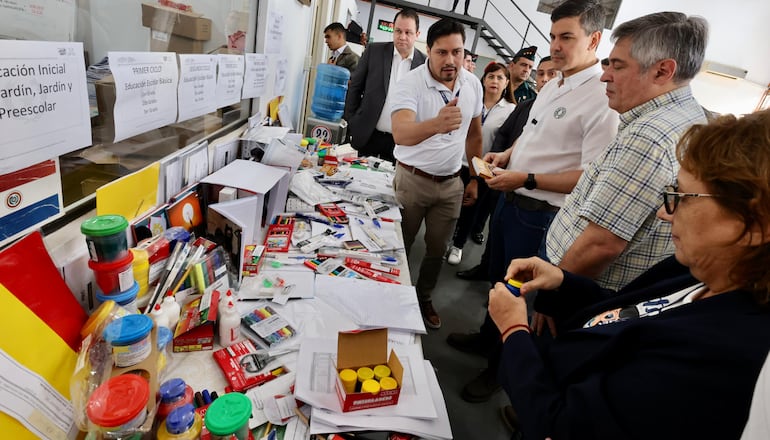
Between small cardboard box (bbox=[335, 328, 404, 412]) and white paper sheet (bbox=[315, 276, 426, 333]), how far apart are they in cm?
25

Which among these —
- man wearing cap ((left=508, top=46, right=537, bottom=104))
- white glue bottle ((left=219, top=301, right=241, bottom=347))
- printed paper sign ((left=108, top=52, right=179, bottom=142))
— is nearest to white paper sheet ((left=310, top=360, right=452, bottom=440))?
white glue bottle ((left=219, top=301, right=241, bottom=347))

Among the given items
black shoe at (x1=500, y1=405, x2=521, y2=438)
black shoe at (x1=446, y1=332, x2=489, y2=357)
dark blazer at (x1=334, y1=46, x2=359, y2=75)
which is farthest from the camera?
dark blazer at (x1=334, y1=46, x2=359, y2=75)

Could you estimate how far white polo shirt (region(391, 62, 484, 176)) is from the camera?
6.22 feet

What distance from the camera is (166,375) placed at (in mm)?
822

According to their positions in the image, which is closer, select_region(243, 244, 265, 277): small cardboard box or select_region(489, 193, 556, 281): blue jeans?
select_region(243, 244, 265, 277): small cardboard box

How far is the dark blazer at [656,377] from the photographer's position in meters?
0.50

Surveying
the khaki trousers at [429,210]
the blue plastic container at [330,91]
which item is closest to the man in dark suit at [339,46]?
the blue plastic container at [330,91]

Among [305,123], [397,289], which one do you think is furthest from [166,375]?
[305,123]

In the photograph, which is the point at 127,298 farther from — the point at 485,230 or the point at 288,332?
the point at 485,230

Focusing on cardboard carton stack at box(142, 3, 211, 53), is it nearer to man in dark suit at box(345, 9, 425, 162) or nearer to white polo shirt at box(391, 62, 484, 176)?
white polo shirt at box(391, 62, 484, 176)

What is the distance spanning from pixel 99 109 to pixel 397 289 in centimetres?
98

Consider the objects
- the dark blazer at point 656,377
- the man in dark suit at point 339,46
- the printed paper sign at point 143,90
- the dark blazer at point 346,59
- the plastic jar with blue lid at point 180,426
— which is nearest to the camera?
the dark blazer at point 656,377

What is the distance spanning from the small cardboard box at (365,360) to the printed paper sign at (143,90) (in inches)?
31.8

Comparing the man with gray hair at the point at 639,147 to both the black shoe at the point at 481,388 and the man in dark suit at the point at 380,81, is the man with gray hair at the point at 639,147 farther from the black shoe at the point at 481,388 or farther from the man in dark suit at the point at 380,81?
the man in dark suit at the point at 380,81
